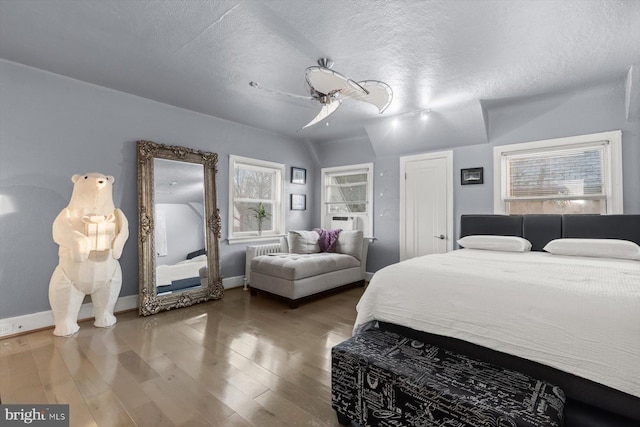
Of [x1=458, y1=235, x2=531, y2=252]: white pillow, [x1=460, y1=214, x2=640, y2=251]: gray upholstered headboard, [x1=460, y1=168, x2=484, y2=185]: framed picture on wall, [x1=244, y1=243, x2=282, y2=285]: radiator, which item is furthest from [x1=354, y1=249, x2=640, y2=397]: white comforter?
[x1=244, y1=243, x2=282, y2=285]: radiator

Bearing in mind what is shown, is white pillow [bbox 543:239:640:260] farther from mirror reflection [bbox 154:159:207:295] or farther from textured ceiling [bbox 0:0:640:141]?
mirror reflection [bbox 154:159:207:295]

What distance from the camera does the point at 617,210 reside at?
3199 millimetres

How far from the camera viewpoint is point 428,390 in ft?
4.40

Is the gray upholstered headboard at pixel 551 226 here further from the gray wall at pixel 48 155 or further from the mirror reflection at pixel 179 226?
the gray wall at pixel 48 155

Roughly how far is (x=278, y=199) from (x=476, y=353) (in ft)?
13.6

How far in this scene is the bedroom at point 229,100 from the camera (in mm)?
2154

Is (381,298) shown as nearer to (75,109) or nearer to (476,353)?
(476,353)

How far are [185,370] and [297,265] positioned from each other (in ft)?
5.87

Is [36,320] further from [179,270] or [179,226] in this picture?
[179,226]

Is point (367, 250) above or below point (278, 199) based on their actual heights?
below

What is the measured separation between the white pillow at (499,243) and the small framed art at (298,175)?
3118 mm

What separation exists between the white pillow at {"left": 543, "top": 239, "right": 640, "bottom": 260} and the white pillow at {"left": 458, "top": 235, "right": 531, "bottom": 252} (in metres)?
0.27

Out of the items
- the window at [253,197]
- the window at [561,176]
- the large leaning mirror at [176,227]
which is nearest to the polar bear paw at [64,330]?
the large leaning mirror at [176,227]

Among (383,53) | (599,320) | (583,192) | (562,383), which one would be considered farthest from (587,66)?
(562,383)
